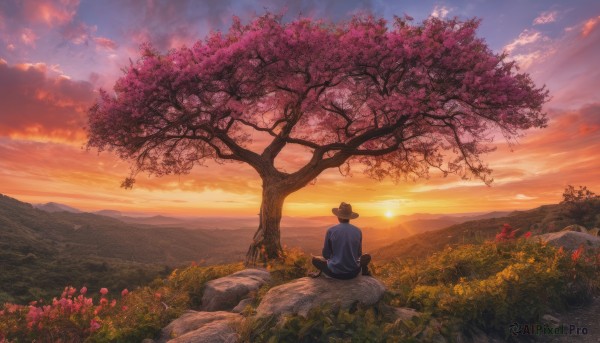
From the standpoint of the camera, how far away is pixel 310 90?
15.9m

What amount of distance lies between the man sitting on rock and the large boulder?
0.20m

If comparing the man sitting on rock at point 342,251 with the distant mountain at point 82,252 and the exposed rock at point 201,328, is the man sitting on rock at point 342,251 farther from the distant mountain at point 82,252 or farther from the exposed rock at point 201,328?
the distant mountain at point 82,252

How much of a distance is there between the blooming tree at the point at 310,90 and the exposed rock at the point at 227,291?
4059mm

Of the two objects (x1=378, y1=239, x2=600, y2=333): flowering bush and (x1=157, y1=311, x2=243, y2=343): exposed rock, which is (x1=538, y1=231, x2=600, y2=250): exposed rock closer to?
(x1=378, y1=239, x2=600, y2=333): flowering bush

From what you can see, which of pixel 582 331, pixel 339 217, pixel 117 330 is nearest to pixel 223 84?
pixel 339 217

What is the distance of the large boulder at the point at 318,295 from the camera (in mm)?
7152

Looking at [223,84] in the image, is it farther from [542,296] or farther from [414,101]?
[542,296]

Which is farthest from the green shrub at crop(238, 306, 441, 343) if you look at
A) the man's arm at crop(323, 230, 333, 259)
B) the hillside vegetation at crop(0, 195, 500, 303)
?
the hillside vegetation at crop(0, 195, 500, 303)

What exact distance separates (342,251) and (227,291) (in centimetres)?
401

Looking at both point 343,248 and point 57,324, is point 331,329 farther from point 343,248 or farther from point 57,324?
point 57,324

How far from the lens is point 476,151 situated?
1750 cm

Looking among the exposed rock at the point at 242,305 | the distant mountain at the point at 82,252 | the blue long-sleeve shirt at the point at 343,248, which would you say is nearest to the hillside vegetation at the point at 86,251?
the distant mountain at the point at 82,252

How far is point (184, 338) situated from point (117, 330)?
180cm

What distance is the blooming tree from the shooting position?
13914 millimetres
